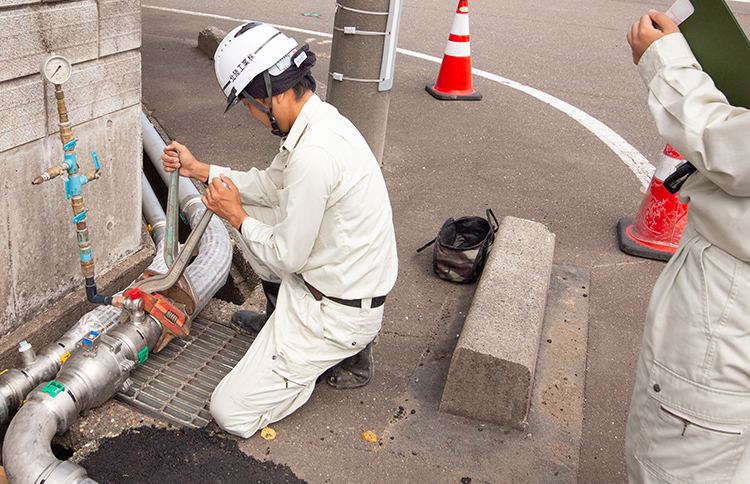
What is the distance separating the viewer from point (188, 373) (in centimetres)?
332

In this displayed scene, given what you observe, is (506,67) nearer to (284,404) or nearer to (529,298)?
(529,298)

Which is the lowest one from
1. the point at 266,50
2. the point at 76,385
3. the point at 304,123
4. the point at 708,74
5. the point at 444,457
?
the point at 444,457

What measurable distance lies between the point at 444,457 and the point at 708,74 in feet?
6.27

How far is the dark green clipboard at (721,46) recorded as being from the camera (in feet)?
6.80

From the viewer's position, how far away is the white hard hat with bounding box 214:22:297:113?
2652 millimetres

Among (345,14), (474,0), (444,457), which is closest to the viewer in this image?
(444,457)

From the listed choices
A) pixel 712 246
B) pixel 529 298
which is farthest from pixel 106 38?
pixel 712 246

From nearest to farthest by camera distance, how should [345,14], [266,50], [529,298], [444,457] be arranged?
[266,50], [444,457], [529,298], [345,14]

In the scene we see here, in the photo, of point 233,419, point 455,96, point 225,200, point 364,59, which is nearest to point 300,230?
point 225,200

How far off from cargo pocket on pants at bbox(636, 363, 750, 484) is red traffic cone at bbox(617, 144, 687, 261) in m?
2.73

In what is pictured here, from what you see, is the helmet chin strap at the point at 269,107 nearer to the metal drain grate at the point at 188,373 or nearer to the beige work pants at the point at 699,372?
the metal drain grate at the point at 188,373

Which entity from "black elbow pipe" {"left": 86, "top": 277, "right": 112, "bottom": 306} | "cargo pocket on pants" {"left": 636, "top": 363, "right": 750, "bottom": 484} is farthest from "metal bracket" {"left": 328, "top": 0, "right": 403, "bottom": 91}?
"cargo pocket on pants" {"left": 636, "top": 363, "right": 750, "bottom": 484}

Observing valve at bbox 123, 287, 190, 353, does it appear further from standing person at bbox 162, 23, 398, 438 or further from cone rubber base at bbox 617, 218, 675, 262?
cone rubber base at bbox 617, 218, 675, 262

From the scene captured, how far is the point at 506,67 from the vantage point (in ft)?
27.9
